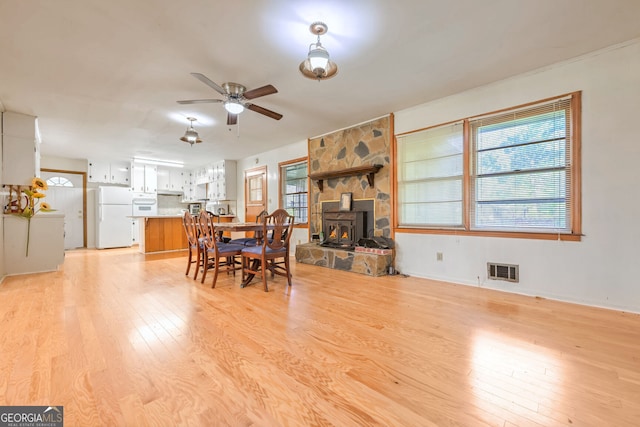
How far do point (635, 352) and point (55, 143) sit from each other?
9.17 metres

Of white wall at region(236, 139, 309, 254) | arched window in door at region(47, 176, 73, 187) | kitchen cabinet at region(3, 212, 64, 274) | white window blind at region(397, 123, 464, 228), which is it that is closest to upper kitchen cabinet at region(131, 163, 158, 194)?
arched window in door at region(47, 176, 73, 187)

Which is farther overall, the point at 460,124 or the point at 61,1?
the point at 460,124

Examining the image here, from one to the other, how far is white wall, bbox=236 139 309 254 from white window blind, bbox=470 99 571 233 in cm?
340

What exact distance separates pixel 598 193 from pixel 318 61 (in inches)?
120

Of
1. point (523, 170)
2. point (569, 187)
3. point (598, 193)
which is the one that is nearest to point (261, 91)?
point (523, 170)

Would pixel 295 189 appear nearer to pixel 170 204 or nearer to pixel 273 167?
pixel 273 167

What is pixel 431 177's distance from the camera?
3.95 metres

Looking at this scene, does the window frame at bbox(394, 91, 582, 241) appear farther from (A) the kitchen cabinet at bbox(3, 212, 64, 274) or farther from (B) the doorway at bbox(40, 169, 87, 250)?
(B) the doorway at bbox(40, 169, 87, 250)

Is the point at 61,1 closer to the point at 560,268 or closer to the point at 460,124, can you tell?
the point at 460,124

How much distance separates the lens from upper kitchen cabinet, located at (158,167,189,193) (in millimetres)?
8695

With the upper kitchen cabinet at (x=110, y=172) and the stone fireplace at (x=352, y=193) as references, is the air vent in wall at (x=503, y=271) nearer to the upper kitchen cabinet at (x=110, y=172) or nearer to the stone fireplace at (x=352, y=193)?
the stone fireplace at (x=352, y=193)

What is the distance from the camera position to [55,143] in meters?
5.84

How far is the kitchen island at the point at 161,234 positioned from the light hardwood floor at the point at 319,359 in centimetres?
321

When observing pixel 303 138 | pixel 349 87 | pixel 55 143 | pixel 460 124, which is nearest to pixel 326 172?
pixel 303 138
